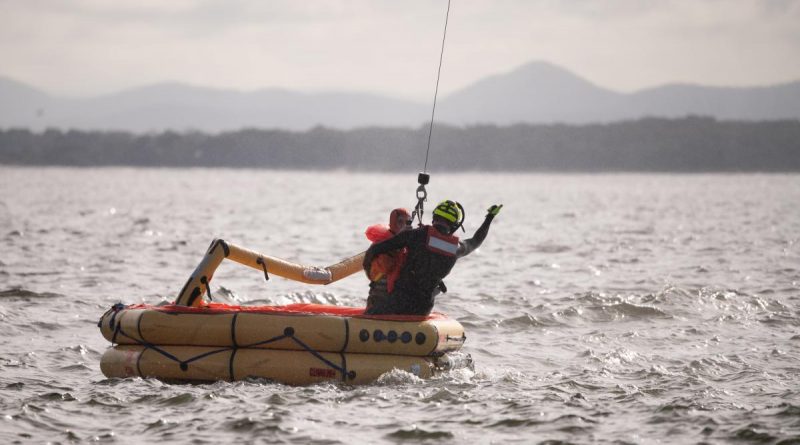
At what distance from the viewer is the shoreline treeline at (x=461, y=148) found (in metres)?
110

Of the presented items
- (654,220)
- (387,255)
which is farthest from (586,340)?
(654,220)

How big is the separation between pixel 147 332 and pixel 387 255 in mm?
2522

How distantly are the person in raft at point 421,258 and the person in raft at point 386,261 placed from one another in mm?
39

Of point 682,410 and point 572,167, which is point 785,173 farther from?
point 682,410

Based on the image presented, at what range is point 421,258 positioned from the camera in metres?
10.6

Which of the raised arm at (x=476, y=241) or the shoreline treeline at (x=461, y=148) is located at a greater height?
the shoreline treeline at (x=461, y=148)

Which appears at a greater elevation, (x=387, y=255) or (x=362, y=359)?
(x=387, y=255)

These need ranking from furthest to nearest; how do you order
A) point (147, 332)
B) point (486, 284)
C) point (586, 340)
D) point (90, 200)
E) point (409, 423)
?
1. point (90, 200)
2. point (486, 284)
3. point (586, 340)
4. point (147, 332)
5. point (409, 423)

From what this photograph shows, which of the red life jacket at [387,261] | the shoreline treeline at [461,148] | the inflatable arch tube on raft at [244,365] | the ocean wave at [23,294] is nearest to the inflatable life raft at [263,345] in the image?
the inflatable arch tube on raft at [244,365]

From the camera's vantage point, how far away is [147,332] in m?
10.2

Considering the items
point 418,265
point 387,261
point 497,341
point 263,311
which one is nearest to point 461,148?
point 497,341

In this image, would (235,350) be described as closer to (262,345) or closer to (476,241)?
(262,345)

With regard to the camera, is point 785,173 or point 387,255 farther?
point 785,173

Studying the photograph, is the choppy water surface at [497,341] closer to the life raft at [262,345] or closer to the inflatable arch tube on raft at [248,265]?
the life raft at [262,345]
